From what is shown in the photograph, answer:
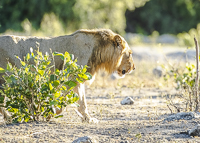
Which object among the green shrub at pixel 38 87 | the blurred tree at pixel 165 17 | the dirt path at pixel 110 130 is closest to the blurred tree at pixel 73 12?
the blurred tree at pixel 165 17

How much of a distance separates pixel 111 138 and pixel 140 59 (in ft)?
37.3

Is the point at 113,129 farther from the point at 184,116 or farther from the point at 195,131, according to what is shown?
the point at 184,116

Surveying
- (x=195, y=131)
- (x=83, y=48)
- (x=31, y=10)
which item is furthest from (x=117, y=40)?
(x=31, y=10)

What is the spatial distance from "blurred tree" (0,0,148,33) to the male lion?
68.8 feet

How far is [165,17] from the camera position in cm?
3944

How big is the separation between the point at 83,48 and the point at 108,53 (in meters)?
0.46

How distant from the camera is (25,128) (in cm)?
506

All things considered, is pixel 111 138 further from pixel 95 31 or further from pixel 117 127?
pixel 95 31

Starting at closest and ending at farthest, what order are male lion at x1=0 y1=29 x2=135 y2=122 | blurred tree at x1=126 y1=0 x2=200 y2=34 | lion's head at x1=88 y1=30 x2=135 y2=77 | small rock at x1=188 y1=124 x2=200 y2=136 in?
small rock at x1=188 y1=124 x2=200 y2=136 → male lion at x1=0 y1=29 x2=135 y2=122 → lion's head at x1=88 y1=30 x2=135 y2=77 → blurred tree at x1=126 y1=0 x2=200 y2=34

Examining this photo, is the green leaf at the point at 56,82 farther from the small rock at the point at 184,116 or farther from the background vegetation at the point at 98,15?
the background vegetation at the point at 98,15

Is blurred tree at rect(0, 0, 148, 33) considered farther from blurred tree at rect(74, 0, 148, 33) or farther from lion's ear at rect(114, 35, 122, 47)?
lion's ear at rect(114, 35, 122, 47)

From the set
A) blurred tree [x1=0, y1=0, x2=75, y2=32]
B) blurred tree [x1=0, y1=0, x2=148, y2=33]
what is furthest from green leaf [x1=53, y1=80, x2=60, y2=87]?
blurred tree [x1=0, y1=0, x2=75, y2=32]

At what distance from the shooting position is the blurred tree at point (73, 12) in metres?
29.1

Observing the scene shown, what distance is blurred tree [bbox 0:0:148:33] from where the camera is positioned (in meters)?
29.1
